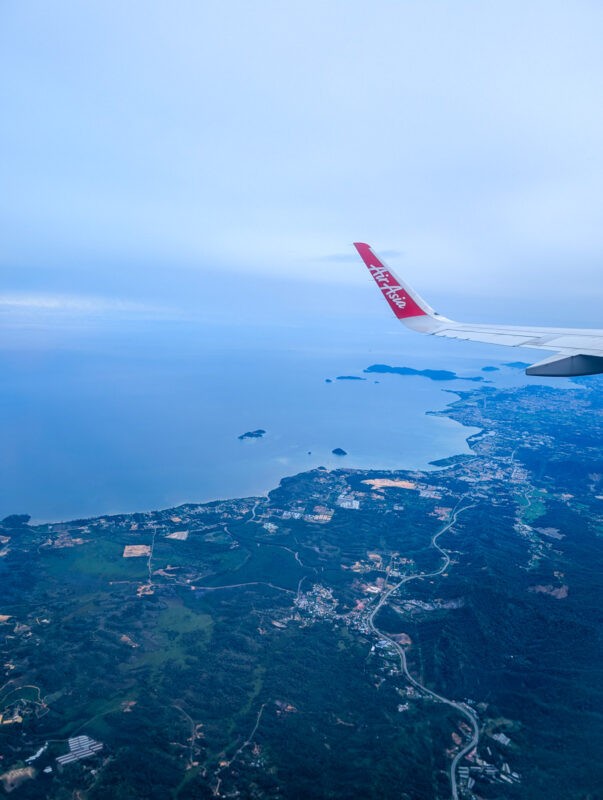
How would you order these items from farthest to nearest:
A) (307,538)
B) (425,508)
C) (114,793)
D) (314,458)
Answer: (314,458) → (425,508) → (307,538) → (114,793)

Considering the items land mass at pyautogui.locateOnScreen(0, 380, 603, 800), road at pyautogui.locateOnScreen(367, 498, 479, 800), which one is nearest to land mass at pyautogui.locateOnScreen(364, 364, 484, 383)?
land mass at pyautogui.locateOnScreen(0, 380, 603, 800)

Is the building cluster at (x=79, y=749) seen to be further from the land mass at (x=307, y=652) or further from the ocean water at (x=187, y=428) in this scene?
the ocean water at (x=187, y=428)

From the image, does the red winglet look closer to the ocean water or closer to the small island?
the ocean water

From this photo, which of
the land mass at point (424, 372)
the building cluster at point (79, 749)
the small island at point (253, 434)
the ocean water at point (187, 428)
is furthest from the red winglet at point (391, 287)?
the land mass at point (424, 372)

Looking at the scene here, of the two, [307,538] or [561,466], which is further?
[561,466]

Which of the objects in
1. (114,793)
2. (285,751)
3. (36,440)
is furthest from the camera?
(36,440)

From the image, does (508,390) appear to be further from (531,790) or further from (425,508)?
(531,790)

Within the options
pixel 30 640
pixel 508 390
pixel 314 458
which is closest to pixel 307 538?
pixel 30 640
